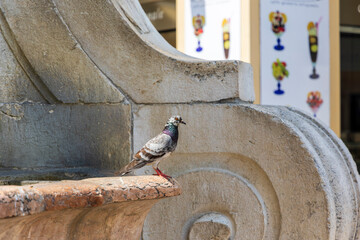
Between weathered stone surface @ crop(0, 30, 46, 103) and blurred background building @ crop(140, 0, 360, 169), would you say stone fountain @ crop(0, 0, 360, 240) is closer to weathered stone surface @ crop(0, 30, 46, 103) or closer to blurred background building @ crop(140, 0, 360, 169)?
weathered stone surface @ crop(0, 30, 46, 103)

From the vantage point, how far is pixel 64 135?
10.0 ft

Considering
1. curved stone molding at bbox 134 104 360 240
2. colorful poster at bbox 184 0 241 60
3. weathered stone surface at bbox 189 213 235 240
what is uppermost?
colorful poster at bbox 184 0 241 60

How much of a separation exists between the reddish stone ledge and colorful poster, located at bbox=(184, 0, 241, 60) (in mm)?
4263

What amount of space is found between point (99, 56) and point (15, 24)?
0.45 metres

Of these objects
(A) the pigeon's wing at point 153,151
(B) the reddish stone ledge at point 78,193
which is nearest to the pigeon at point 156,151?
(A) the pigeon's wing at point 153,151

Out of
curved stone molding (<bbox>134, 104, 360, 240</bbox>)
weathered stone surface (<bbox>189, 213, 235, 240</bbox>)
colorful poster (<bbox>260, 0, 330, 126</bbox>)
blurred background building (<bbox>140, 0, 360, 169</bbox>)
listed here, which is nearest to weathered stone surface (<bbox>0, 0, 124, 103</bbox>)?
curved stone molding (<bbox>134, 104, 360, 240</bbox>)

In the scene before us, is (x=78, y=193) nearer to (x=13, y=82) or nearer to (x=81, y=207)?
(x=81, y=207)

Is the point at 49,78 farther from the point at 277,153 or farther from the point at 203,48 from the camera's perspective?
the point at 203,48

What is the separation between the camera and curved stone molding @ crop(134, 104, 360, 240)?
280cm

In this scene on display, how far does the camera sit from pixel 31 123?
3035 millimetres

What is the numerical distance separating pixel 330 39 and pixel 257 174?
4.40m

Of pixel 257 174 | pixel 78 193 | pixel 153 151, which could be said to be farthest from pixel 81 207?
pixel 257 174

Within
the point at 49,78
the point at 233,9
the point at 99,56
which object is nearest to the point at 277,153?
the point at 99,56

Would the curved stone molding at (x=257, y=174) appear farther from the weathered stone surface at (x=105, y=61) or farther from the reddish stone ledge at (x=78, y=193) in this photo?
the reddish stone ledge at (x=78, y=193)
